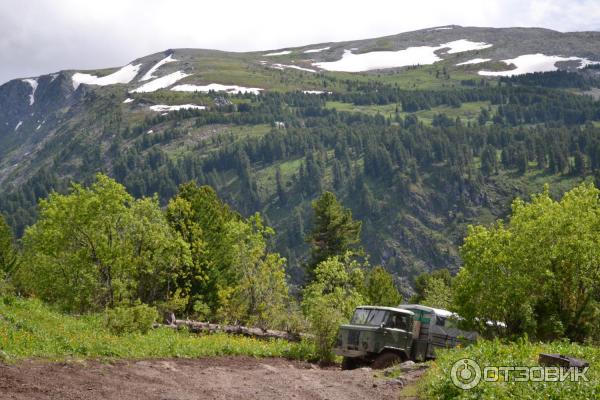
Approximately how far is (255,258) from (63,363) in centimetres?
2312

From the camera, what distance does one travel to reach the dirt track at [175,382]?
41.5 ft

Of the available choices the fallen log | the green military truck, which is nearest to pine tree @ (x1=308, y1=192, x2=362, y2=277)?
the fallen log

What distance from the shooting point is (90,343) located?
717 inches

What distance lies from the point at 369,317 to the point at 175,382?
31.6 feet

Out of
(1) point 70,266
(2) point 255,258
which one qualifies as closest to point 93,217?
(1) point 70,266

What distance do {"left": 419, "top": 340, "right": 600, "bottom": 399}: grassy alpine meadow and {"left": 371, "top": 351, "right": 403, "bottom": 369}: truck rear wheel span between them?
15.9 ft

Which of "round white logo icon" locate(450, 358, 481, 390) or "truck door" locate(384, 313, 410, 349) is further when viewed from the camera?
"truck door" locate(384, 313, 410, 349)

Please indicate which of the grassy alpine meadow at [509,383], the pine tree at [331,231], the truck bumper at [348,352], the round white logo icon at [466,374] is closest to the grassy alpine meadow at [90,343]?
the truck bumper at [348,352]

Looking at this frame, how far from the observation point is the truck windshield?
74.3 feet

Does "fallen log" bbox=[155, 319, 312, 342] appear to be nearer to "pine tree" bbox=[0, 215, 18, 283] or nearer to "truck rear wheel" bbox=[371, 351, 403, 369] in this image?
"truck rear wheel" bbox=[371, 351, 403, 369]

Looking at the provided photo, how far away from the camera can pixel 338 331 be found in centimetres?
2420

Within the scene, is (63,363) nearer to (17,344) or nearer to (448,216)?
(17,344)

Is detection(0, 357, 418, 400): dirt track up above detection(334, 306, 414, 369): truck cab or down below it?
above

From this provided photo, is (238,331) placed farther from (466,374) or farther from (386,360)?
(466,374)
